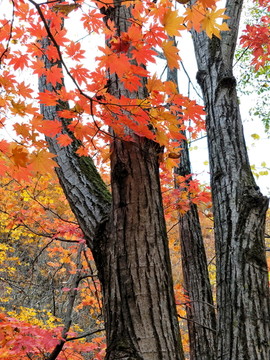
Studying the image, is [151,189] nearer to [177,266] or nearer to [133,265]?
[133,265]

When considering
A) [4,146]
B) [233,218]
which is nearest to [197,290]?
[233,218]

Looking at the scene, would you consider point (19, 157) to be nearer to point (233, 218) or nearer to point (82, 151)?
point (82, 151)

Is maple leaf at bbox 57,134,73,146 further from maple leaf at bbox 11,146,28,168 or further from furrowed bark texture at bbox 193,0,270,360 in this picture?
furrowed bark texture at bbox 193,0,270,360

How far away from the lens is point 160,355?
1099 mm

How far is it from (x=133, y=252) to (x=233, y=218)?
0.90 metres

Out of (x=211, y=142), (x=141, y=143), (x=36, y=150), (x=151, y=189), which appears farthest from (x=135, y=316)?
(x=211, y=142)

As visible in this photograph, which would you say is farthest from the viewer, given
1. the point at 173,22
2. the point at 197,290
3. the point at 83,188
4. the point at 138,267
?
the point at 197,290

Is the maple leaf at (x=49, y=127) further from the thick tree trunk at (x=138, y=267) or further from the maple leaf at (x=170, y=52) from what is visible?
the maple leaf at (x=170, y=52)

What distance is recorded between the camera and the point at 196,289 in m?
3.06

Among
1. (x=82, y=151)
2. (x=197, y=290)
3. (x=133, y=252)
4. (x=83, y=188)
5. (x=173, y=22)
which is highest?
(x=173, y=22)

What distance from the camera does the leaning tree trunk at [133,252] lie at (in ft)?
3.71

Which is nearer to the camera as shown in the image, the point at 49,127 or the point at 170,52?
the point at 170,52

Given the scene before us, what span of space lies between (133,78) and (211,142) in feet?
3.20

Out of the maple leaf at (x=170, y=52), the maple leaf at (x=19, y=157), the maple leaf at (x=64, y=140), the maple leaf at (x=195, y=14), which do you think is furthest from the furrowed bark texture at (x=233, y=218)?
the maple leaf at (x=19, y=157)
